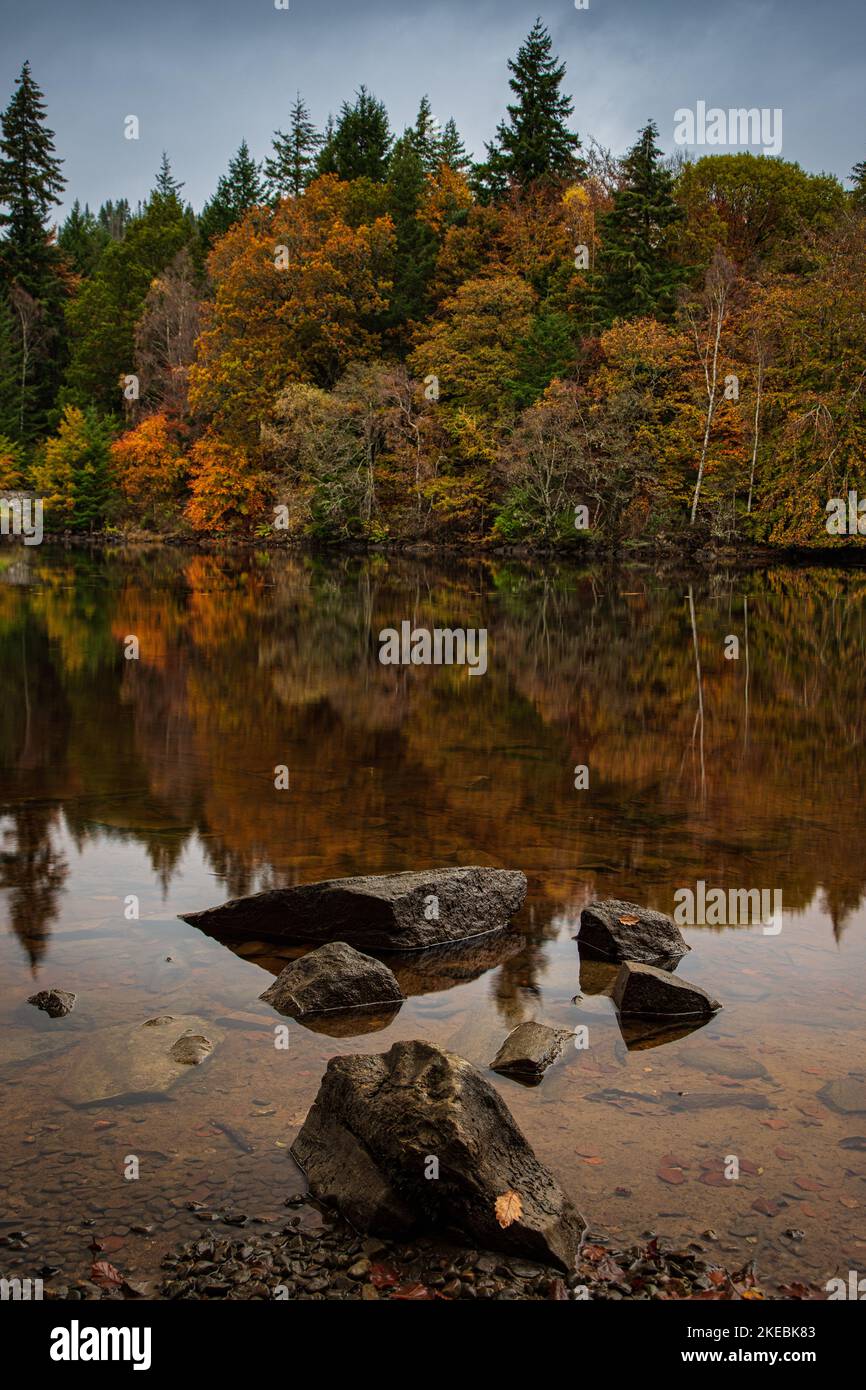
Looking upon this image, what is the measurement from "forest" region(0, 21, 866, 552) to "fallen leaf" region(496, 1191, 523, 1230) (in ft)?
120

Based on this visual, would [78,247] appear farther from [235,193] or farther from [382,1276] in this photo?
[382,1276]

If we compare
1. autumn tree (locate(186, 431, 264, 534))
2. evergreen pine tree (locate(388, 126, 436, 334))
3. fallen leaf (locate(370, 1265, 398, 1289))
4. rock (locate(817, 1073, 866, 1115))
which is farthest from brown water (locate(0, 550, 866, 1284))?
evergreen pine tree (locate(388, 126, 436, 334))

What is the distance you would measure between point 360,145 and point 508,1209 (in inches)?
3123

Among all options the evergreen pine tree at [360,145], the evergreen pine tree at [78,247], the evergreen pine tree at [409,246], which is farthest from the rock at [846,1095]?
the evergreen pine tree at [78,247]

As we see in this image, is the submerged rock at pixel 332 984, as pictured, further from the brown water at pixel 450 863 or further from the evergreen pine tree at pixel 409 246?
the evergreen pine tree at pixel 409 246

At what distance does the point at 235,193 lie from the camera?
7662 cm

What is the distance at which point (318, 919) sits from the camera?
22.4 ft

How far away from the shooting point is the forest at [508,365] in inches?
1626

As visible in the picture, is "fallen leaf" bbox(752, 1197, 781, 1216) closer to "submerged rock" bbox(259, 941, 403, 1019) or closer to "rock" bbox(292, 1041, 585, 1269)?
"rock" bbox(292, 1041, 585, 1269)

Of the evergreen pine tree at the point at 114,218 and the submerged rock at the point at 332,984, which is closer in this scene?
the submerged rock at the point at 332,984

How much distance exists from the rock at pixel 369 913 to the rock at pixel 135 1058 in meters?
1.30

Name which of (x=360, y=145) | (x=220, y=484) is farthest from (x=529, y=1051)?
(x=360, y=145)

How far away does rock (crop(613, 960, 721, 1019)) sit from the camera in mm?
5770

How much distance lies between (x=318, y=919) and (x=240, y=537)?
56083mm
